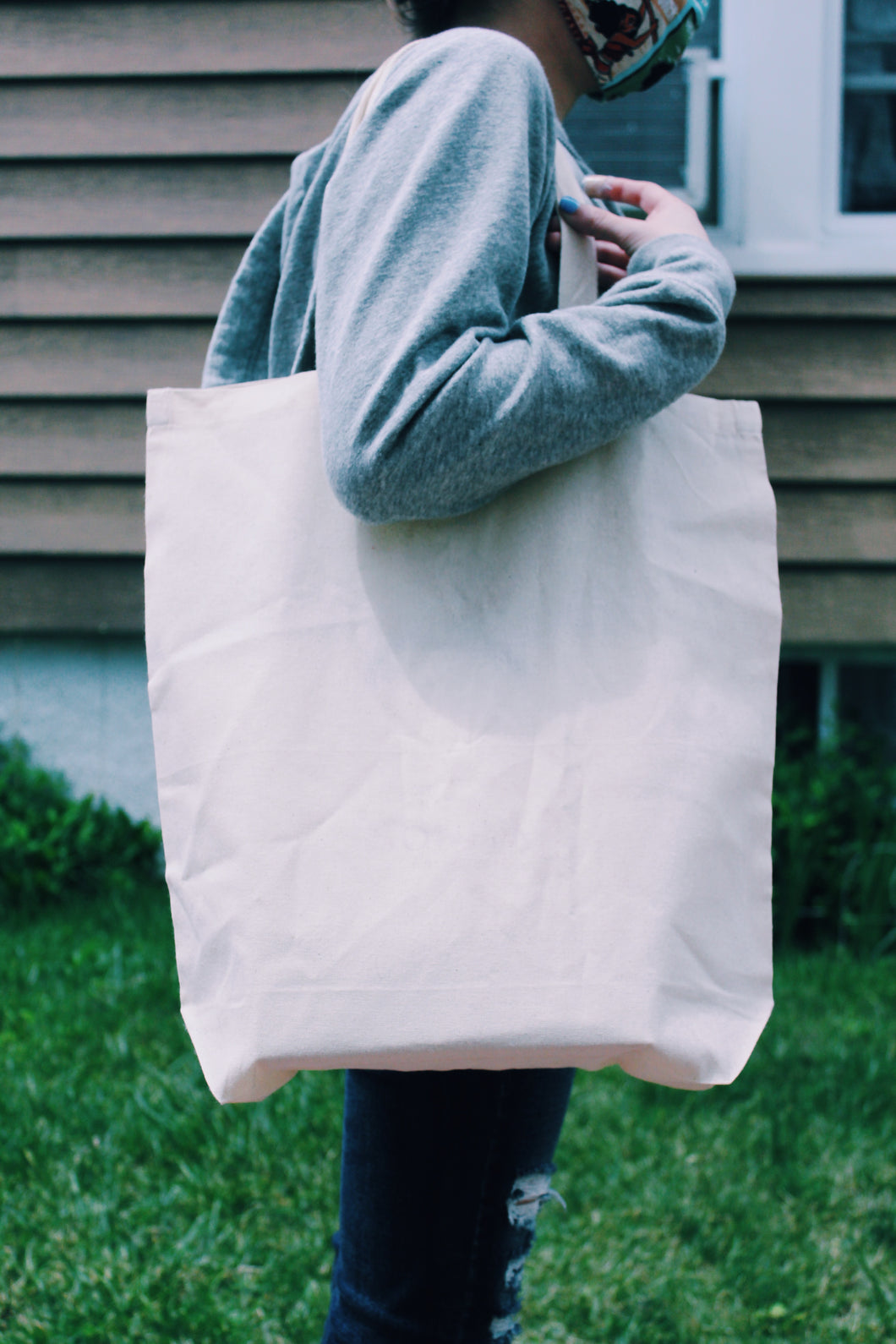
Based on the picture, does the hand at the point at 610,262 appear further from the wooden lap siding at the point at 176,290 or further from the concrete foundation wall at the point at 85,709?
the concrete foundation wall at the point at 85,709

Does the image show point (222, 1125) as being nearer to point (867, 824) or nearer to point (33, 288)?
point (867, 824)

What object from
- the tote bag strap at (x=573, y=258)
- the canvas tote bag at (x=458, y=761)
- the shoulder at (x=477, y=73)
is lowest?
the canvas tote bag at (x=458, y=761)

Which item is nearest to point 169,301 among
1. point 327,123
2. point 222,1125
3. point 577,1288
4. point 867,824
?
point 327,123

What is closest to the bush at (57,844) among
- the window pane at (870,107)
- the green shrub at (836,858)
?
the green shrub at (836,858)

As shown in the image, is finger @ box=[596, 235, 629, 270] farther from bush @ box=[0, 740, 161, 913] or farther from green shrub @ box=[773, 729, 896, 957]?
bush @ box=[0, 740, 161, 913]

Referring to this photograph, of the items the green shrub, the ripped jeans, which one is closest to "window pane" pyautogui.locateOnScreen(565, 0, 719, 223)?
the green shrub

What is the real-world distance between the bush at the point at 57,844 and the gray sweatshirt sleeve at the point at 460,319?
2508 millimetres

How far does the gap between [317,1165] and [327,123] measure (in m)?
2.50

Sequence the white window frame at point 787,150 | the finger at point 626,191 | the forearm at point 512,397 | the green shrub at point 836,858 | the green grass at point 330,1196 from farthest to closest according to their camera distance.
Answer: the green shrub at point 836,858 → the white window frame at point 787,150 → the green grass at point 330,1196 → the finger at point 626,191 → the forearm at point 512,397

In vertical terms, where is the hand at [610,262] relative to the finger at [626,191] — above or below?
below

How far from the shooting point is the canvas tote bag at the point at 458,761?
0.90m

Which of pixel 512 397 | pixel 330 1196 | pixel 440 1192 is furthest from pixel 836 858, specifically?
pixel 512 397

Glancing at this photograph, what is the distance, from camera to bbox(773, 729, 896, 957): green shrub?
297cm

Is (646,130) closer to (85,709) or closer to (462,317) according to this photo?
(85,709)
